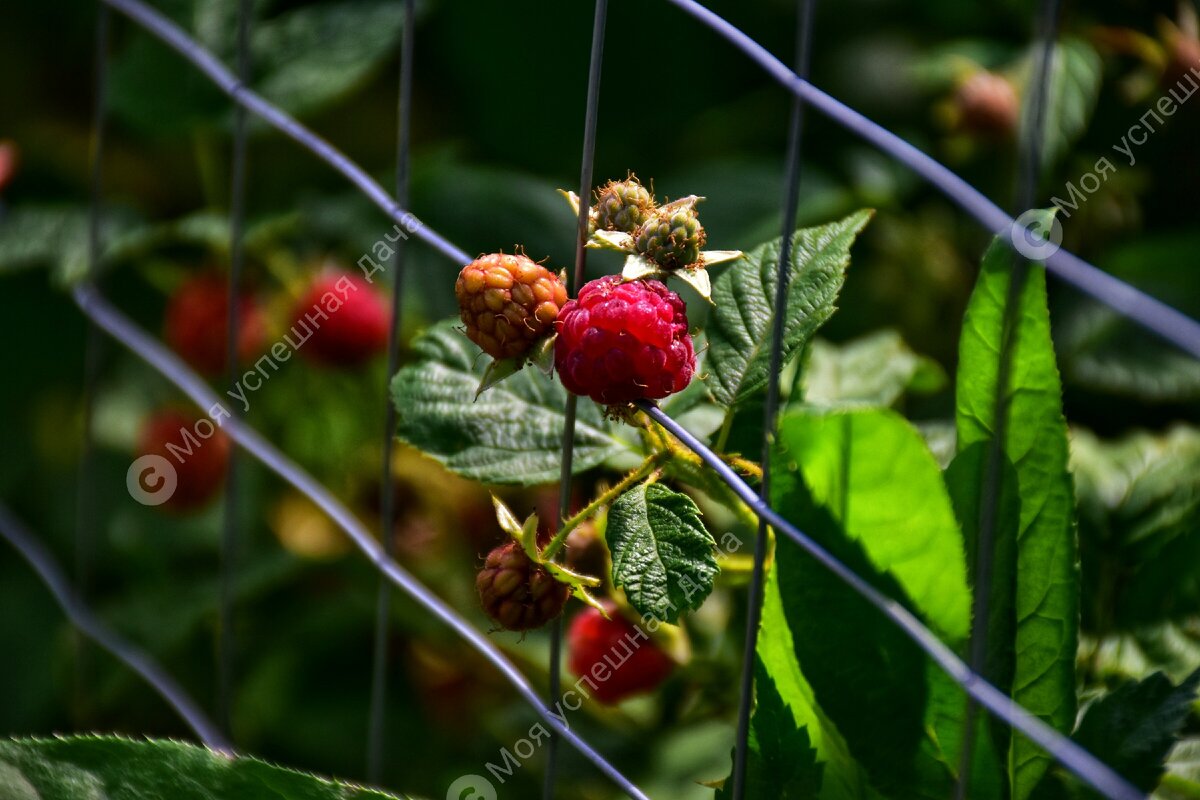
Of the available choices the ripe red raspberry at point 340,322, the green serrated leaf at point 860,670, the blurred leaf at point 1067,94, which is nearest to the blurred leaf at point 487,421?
the green serrated leaf at point 860,670

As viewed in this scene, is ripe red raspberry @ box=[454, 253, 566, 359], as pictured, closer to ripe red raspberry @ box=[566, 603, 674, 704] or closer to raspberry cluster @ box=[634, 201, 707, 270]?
raspberry cluster @ box=[634, 201, 707, 270]

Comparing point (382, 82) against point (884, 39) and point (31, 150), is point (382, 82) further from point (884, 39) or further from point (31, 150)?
point (884, 39)

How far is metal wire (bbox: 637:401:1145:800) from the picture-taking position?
39 centimetres

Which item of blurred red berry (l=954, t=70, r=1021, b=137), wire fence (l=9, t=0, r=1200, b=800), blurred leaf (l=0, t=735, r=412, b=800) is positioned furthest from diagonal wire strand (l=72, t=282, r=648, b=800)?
blurred red berry (l=954, t=70, r=1021, b=137)

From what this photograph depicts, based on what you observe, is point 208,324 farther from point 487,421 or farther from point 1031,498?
point 1031,498

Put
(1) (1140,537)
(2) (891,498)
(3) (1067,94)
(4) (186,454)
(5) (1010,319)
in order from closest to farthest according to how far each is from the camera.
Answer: (5) (1010,319) < (2) (891,498) < (1) (1140,537) < (3) (1067,94) < (4) (186,454)

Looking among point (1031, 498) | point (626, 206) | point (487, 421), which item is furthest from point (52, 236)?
point (1031, 498)

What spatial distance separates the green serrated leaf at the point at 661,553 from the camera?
Result: 1.71ft

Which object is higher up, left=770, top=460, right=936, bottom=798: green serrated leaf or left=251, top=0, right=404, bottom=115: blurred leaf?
left=251, top=0, right=404, bottom=115: blurred leaf

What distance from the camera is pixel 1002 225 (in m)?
0.42

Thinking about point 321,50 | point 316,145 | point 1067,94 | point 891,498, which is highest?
point 1067,94

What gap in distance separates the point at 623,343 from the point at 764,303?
0.09 meters

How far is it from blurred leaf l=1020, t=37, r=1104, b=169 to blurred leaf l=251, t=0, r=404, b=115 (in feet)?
1.57

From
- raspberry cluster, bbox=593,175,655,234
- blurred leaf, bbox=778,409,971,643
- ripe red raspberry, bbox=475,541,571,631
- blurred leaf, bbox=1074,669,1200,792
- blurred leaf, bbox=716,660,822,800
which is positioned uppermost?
raspberry cluster, bbox=593,175,655,234
